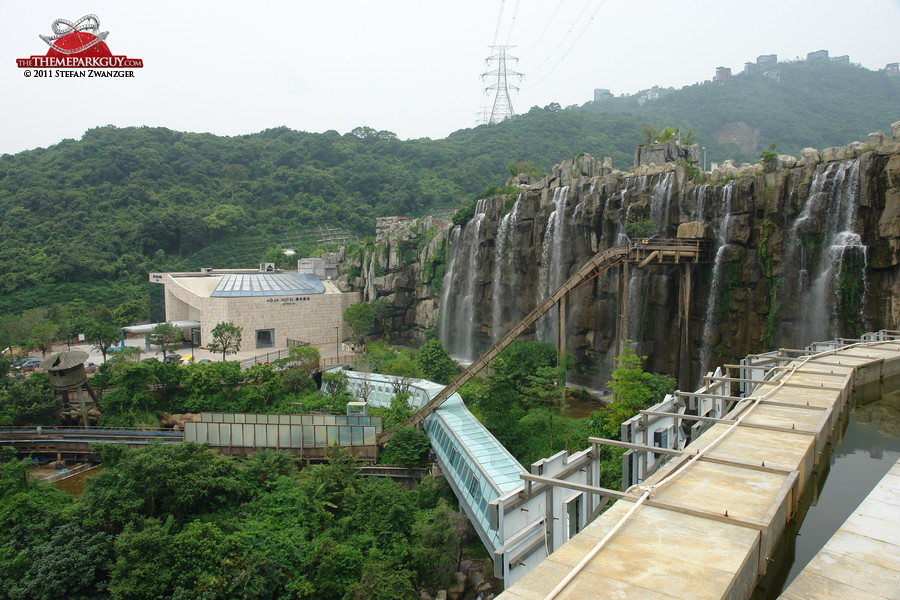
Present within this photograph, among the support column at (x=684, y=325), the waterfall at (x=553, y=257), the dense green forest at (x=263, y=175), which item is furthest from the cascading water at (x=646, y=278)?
the dense green forest at (x=263, y=175)

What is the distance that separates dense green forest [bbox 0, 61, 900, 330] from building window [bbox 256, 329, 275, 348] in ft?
50.1

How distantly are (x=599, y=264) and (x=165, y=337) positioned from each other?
→ 30.6 meters

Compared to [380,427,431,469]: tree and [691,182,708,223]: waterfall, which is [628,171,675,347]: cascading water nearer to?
[691,182,708,223]: waterfall

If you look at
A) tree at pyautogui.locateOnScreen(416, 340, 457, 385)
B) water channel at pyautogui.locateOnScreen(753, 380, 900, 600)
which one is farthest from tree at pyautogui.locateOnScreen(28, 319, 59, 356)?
water channel at pyautogui.locateOnScreen(753, 380, 900, 600)

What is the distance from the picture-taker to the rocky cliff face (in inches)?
932

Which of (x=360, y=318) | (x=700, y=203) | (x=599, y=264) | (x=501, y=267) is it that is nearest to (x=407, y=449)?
(x=599, y=264)

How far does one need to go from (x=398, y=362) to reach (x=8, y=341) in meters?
32.4

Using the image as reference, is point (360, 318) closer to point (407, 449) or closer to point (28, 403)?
point (28, 403)

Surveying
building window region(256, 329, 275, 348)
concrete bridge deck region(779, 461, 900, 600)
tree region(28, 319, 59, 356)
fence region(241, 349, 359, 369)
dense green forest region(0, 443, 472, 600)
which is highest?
concrete bridge deck region(779, 461, 900, 600)

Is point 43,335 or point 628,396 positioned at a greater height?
point 628,396

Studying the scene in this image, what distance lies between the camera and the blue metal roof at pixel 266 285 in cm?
4828

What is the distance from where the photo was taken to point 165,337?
4206 centimetres

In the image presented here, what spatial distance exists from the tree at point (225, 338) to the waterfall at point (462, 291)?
1471 centimetres

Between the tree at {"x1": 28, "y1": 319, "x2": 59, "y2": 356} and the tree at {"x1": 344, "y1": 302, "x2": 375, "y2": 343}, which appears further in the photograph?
the tree at {"x1": 344, "y1": 302, "x2": 375, "y2": 343}
